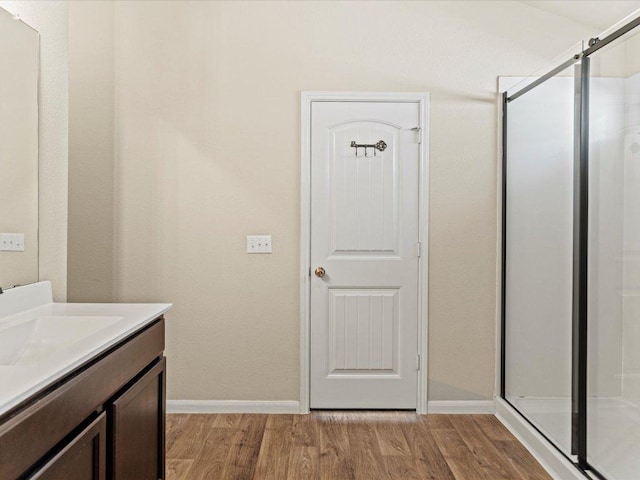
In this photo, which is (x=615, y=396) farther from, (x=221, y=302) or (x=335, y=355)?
(x=221, y=302)

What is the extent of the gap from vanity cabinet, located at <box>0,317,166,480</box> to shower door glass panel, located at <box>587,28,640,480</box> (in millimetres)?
1838

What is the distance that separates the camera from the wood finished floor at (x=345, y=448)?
8.56ft

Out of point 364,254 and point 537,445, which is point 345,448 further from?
point 364,254

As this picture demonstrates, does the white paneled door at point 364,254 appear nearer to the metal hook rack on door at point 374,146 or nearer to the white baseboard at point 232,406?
the metal hook rack on door at point 374,146

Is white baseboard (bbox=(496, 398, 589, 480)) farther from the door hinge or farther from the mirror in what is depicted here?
the mirror

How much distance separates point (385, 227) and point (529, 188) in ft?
2.94

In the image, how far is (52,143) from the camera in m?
2.33

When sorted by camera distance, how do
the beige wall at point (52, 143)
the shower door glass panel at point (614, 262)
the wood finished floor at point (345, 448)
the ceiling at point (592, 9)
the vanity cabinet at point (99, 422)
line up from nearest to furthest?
the vanity cabinet at point (99, 422) < the shower door glass panel at point (614, 262) < the beige wall at point (52, 143) < the wood finished floor at point (345, 448) < the ceiling at point (592, 9)

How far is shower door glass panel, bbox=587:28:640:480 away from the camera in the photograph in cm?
199

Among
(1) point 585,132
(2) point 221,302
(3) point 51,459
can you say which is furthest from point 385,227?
(3) point 51,459

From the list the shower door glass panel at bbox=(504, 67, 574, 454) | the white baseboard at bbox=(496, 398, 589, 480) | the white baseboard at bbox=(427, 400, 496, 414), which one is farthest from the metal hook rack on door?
the white baseboard at bbox=(496, 398, 589, 480)

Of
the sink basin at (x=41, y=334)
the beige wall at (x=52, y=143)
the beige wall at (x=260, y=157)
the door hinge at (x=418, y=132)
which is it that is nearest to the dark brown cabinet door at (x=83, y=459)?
the sink basin at (x=41, y=334)

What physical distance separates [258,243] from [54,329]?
159cm

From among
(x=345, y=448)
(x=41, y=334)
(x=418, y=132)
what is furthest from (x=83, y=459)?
(x=418, y=132)
